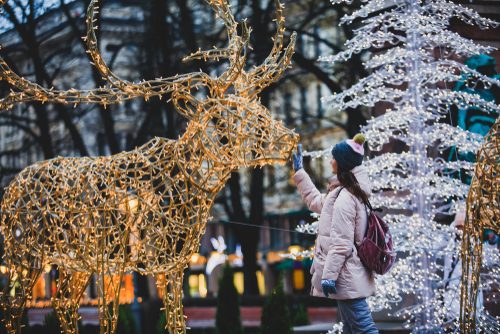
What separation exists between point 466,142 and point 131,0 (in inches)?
464

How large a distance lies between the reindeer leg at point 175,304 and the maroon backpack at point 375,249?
1514 millimetres

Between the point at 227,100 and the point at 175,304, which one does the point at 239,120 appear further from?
the point at 175,304

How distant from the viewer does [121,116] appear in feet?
74.6

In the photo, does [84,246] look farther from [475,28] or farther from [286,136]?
[475,28]

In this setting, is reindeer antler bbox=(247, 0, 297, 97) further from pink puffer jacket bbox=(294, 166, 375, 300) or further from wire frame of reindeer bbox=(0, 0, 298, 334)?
pink puffer jacket bbox=(294, 166, 375, 300)

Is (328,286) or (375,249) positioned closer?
(328,286)

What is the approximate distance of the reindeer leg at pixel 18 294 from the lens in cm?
712

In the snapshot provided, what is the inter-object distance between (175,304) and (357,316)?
1.52m

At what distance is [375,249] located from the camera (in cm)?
616

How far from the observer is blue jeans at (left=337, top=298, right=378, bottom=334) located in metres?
6.05

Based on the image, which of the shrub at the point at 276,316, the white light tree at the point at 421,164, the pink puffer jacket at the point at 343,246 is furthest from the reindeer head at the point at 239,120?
the shrub at the point at 276,316

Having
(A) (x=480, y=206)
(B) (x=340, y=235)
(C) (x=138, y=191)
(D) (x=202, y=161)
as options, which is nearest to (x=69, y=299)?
(C) (x=138, y=191)

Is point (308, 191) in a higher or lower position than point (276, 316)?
higher

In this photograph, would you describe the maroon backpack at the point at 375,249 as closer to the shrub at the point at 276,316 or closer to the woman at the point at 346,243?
the woman at the point at 346,243
